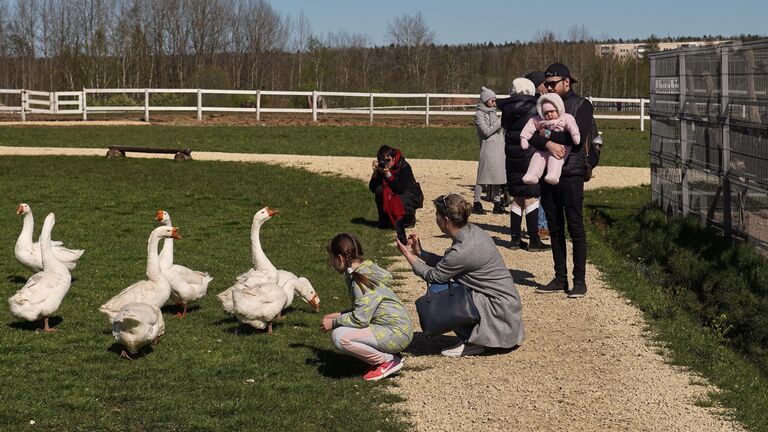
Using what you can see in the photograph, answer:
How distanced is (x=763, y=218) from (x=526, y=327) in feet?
11.7

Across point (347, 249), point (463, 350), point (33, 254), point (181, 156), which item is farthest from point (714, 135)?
point (181, 156)

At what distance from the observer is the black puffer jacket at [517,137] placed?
12148mm

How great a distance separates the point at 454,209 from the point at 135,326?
2.41 m

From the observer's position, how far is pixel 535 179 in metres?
10.1

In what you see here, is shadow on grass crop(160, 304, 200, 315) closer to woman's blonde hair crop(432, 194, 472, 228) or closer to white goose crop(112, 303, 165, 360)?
white goose crop(112, 303, 165, 360)

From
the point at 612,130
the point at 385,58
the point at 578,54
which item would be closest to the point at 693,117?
the point at 612,130

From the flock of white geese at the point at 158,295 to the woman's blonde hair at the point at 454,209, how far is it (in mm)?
1612

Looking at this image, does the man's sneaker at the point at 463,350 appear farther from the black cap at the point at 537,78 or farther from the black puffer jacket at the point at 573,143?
the black cap at the point at 537,78

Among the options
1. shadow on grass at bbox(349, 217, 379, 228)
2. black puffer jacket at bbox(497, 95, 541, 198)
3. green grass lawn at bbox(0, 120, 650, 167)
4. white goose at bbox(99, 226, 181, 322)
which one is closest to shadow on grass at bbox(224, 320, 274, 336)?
white goose at bbox(99, 226, 181, 322)

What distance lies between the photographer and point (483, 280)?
8.17m

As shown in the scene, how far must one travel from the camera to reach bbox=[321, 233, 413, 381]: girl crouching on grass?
738 centimetres

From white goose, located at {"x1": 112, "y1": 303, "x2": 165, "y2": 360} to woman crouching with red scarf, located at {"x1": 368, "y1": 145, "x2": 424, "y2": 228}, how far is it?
5.65 metres

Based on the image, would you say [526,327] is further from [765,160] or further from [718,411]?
[765,160]

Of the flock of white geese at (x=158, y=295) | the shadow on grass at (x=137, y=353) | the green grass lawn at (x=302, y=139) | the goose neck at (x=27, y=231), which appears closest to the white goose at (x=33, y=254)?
the goose neck at (x=27, y=231)
